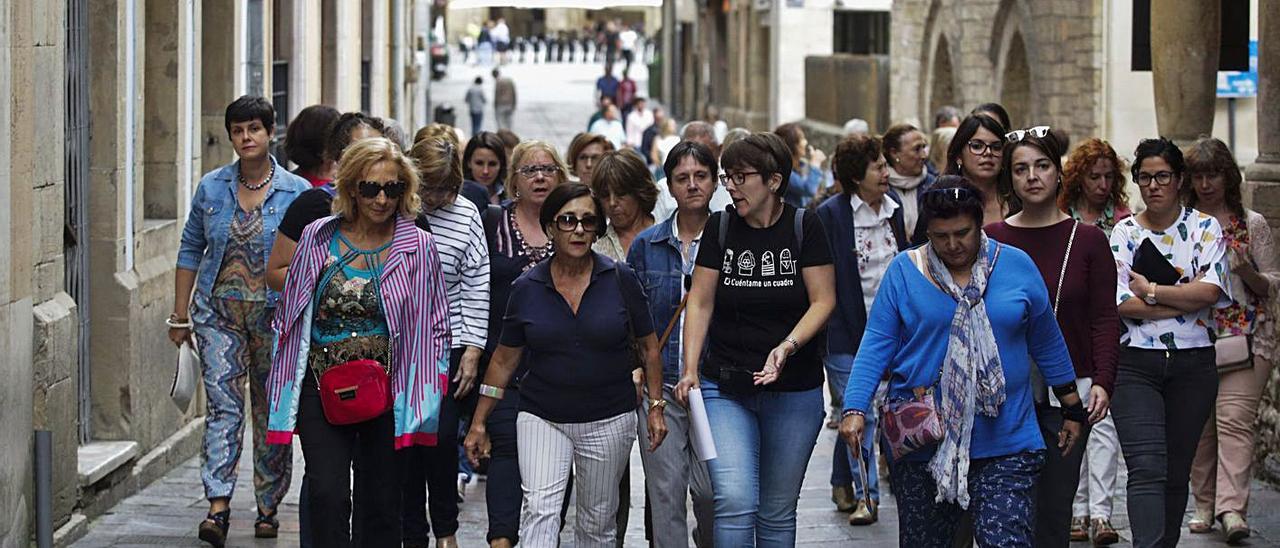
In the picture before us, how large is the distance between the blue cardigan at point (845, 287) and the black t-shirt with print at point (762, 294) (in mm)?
2346

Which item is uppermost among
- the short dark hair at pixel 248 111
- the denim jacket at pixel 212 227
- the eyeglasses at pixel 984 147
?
the short dark hair at pixel 248 111

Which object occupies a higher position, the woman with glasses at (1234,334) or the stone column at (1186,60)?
the stone column at (1186,60)

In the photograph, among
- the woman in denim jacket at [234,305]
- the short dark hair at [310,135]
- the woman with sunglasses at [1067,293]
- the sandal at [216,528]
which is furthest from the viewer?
the short dark hair at [310,135]

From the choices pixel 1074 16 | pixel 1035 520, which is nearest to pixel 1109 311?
pixel 1035 520

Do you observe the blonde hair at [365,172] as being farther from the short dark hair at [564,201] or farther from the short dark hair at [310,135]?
the short dark hair at [310,135]

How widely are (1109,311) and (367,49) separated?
14.6 m

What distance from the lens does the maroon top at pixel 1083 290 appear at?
21.3 feet

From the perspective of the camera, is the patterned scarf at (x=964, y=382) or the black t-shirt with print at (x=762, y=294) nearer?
the patterned scarf at (x=964, y=382)

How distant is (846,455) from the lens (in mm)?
9203

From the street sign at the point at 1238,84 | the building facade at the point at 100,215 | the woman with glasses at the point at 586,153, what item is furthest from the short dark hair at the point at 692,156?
the street sign at the point at 1238,84

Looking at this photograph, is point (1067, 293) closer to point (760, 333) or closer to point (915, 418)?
point (915, 418)

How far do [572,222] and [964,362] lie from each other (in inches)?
57.1

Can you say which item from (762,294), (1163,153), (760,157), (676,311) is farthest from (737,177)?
(1163,153)

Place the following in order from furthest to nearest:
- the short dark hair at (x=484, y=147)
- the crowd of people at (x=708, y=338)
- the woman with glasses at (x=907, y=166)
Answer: the short dark hair at (x=484, y=147), the woman with glasses at (x=907, y=166), the crowd of people at (x=708, y=338)
